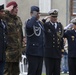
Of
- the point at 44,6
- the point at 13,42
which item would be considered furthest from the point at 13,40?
the point at 44,6

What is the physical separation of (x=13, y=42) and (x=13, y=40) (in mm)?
42

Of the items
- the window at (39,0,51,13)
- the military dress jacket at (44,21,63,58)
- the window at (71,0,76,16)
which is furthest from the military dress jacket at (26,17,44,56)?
the window at (71,0,76,16)

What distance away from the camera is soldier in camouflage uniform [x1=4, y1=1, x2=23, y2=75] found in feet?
32.3

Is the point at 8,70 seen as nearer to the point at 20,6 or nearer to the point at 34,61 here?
the point at 34,61

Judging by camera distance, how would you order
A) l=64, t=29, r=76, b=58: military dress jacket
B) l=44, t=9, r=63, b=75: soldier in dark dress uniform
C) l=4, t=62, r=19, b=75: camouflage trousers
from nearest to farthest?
l=4, t=62, r=19, b=75: camouflage trousers, l=44, t=9, r=63, b=75: soldier in dark dress uniform, l=64, t=29, r=76, b=58: military dress jacket

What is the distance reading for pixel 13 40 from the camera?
9844 mm

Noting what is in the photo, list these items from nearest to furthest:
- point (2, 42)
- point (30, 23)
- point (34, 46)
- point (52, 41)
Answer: point (2, 42) → point (30, 23) → point (34, 46) → point (52, 41)

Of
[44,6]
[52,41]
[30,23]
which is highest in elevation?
[30,23]

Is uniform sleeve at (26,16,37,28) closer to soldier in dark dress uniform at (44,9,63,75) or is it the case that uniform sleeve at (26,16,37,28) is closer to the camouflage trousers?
soldier in dark dress uniform at (44,9,63,75)

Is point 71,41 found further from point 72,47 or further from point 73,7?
point 73,7

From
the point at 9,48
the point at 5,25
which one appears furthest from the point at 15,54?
the point at 5,25

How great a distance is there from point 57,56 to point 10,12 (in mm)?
1629

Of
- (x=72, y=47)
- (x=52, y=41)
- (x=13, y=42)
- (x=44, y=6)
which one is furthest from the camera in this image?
(x=44, y=6)

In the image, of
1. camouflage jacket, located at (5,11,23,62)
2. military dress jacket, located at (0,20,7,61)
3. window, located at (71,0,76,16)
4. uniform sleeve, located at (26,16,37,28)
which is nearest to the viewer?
military dress jacket, located at (0,20,7,61)
